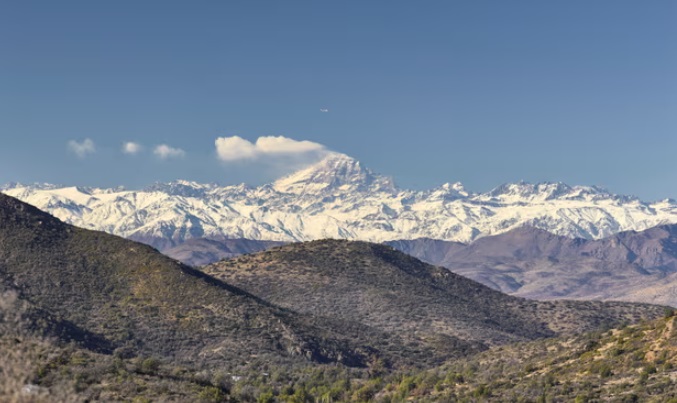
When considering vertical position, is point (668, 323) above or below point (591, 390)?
above

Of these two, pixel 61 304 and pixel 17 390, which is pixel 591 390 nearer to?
pixel 17 390

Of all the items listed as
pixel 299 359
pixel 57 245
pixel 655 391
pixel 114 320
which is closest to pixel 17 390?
pixel 655 391

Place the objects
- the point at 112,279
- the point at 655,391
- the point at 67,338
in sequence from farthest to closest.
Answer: the point at 112,279, the point at 67,338, the point at 655,391

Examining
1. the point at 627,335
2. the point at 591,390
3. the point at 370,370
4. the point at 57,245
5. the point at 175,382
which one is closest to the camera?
the point at 175,382

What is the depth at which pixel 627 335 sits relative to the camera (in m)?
88.9

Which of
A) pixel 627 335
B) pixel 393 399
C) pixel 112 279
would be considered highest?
pixel 112 279

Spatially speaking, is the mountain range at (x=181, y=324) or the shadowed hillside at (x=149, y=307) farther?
the shadowed hillside at (x=149, y=307)

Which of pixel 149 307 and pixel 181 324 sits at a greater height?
pixel 149 307

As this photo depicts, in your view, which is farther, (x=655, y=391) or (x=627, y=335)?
(x=627, y=335)

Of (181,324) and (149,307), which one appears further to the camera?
(149,307)

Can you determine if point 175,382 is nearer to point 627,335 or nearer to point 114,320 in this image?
point 627,335

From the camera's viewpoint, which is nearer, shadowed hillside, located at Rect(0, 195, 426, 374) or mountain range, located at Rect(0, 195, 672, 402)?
mountain range, located at Rect(0, 195, 672, 402)

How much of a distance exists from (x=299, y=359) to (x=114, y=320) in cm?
3240

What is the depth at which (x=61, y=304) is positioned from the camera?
13738 cm
